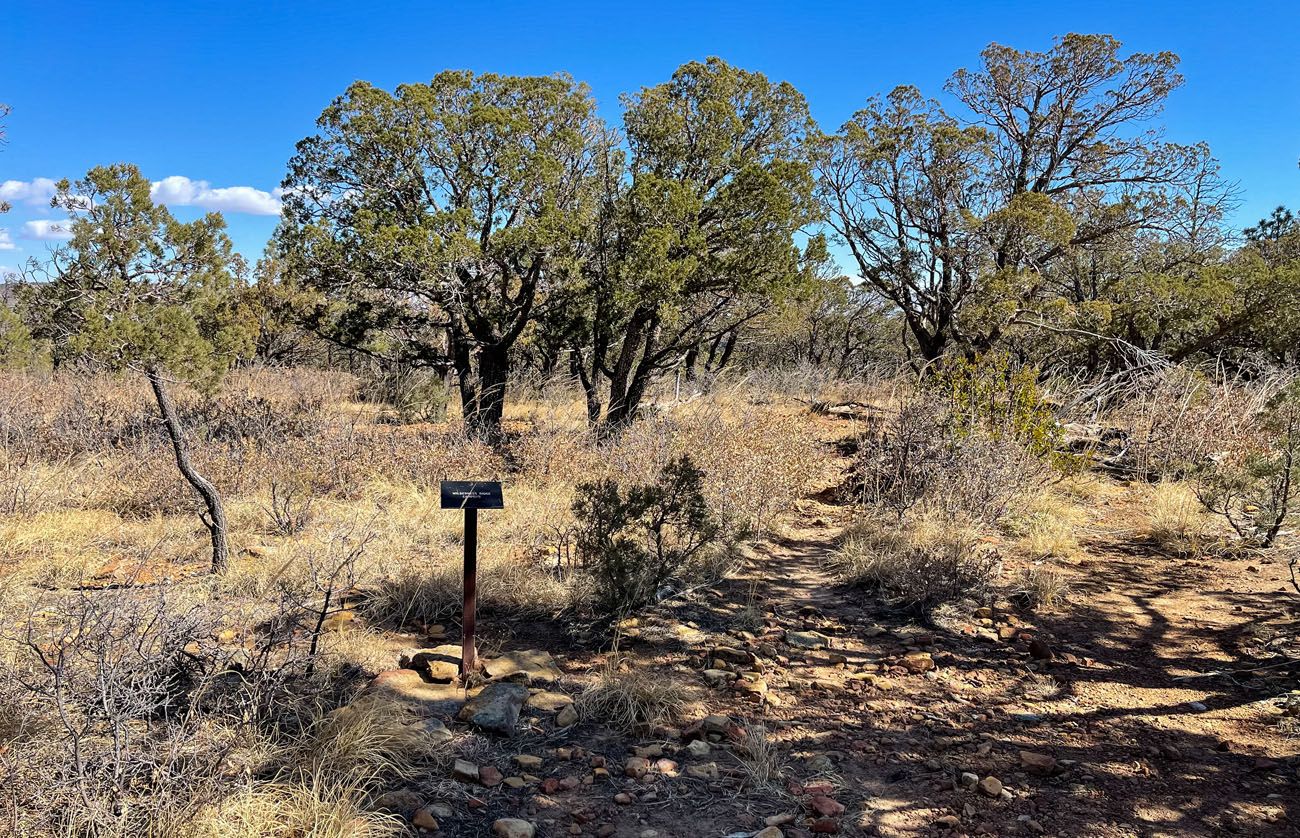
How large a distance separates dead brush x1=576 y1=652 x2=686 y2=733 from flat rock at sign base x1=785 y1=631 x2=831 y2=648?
109cm

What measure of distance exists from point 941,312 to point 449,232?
27.9 feet

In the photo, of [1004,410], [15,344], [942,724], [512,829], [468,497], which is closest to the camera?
[512,829]

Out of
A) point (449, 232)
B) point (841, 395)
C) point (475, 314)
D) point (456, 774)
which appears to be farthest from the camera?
point (841, 395)

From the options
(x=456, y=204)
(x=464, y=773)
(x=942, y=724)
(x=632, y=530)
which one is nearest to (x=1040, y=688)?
(x=942, y=724)

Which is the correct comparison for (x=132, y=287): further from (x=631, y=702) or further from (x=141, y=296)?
(x=631, y=702)

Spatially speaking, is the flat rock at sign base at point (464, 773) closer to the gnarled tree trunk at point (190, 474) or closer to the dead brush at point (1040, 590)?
the gnarled tree trunk at point (190, 474)

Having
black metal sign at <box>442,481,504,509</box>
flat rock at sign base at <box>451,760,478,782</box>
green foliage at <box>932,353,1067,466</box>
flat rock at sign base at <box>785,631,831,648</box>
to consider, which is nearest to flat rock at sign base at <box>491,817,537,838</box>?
flat rock at sign base at <box>451,760,478,782</box>

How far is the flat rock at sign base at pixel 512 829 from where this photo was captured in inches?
104

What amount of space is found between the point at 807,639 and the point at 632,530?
4.57 feet

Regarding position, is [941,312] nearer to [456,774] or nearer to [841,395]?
[841,395]

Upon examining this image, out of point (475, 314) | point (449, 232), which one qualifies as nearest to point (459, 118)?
point (449, 232)

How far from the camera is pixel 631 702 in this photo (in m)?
3.62

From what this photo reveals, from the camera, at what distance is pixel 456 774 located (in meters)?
3.01

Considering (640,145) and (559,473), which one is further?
(640,145)
